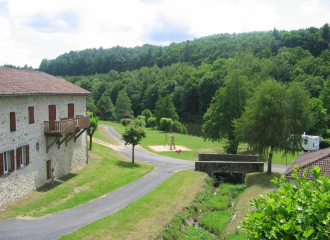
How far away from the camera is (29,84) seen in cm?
2195

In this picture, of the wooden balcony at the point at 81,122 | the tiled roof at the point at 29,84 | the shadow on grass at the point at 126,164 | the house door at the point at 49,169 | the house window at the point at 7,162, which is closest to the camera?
the house window at the point at 7,162

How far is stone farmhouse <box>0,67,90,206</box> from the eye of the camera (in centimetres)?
1884

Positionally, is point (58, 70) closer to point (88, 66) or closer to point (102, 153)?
point (88, 66)

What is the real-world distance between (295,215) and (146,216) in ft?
39.8

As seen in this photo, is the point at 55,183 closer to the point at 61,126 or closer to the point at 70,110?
the point at 61,126

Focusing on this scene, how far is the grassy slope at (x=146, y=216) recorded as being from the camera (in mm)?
15227

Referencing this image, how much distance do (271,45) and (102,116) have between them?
7407 centimetres

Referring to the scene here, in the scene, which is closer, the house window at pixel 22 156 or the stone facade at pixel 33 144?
the stone facade at pixel 33 144

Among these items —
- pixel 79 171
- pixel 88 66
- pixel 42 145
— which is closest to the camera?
pixel 42 145

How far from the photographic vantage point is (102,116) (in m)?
91.4

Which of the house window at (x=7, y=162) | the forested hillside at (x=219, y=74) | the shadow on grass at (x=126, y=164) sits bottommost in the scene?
the shadow on grass at (x=126, y=164)

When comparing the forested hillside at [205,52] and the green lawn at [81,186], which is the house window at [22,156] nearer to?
the green lawn at [81,186]

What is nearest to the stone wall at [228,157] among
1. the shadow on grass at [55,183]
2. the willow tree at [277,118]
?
the willow tree at [277,118]

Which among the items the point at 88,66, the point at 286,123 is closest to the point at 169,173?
the point at 286,123
